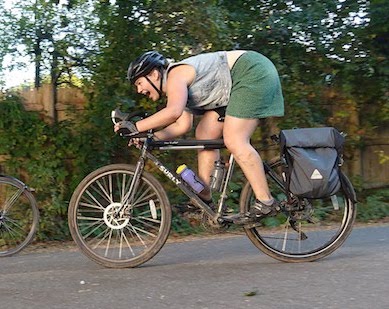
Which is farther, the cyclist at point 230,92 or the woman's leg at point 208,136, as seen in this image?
the woman's leg at point 208,136

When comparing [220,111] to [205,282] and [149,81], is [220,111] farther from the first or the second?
[205,282]

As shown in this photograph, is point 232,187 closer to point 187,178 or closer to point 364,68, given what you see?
point 187,178

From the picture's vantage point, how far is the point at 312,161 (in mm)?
5070

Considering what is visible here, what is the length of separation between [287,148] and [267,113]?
0.31m

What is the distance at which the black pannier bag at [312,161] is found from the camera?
5.04 m

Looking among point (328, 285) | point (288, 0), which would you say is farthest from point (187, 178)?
point (288, 0)

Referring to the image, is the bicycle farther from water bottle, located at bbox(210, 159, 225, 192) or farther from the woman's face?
the woman's face

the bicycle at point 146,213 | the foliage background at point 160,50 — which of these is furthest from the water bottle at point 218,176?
the foliage background at point 160,50

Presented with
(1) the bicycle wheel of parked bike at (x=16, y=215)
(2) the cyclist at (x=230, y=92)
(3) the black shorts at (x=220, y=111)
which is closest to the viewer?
(2) the cyclist at (x=230, y=92)

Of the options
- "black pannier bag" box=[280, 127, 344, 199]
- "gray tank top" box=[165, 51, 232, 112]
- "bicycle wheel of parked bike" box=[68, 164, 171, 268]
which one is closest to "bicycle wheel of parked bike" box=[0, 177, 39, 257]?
"bicycle wheel of parked bike" box=[68, 164, 171, 268]

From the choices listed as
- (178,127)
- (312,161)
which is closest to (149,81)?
(178,127)

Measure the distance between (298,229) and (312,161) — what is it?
624 millimetres

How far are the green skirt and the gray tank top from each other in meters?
0.06

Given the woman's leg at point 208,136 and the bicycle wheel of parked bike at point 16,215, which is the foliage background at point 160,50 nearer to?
the bicycle wheel of parked bike at point 16,215
